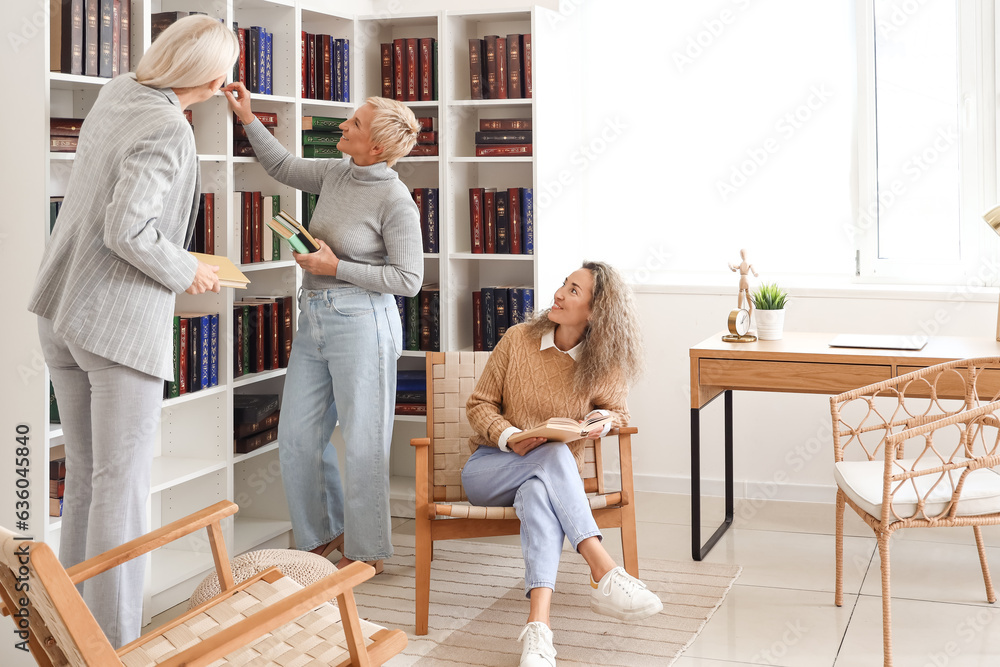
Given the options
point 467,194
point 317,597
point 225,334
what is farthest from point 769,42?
point 317,597

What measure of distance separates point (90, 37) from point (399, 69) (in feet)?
5.00

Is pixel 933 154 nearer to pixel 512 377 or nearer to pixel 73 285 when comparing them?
pixel 512 377

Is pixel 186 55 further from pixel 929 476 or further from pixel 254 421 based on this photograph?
pixel 929 476

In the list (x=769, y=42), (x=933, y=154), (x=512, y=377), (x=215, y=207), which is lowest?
(x=512, y=377)

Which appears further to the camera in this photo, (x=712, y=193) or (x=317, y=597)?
(x=712, y=193)

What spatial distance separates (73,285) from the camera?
221cm

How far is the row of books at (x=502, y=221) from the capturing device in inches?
151

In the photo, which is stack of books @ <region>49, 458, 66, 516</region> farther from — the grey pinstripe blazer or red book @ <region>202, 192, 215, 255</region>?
red book @ <region>202, 192, 215, 255</region>

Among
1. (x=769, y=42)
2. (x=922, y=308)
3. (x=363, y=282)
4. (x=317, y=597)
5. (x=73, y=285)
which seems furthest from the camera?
(x=769, y=42)

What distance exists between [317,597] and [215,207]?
184cm

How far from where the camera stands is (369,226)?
3154 mm

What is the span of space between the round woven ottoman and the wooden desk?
1.37 m

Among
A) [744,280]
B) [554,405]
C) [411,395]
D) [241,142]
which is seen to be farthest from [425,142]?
[554,405]

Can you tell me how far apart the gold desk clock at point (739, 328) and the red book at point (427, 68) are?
1.50 m
